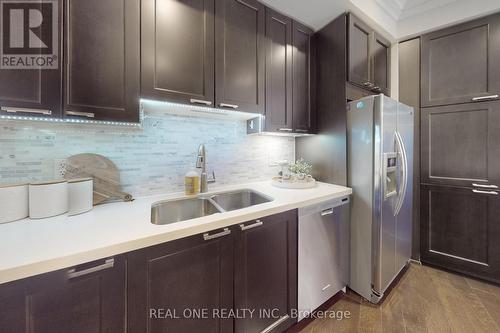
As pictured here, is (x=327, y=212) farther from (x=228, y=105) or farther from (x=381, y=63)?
(x=381, y=63)

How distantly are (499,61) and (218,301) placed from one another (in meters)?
2.98

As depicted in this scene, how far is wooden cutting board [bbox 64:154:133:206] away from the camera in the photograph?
1.10 m

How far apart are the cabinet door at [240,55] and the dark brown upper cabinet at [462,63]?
186cm

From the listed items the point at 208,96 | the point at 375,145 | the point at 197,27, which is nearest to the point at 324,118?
the point at 375,145

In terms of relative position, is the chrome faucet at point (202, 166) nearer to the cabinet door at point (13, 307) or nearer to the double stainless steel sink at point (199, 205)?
the double stainless steel sink at point (199, 205)

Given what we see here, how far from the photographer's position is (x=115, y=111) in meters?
1.00

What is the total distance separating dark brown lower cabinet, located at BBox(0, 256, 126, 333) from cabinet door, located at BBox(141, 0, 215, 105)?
888mm

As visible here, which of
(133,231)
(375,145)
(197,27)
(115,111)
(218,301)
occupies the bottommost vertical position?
(218,301)

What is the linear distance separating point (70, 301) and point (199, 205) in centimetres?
85

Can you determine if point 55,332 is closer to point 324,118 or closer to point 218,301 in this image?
point 218,301

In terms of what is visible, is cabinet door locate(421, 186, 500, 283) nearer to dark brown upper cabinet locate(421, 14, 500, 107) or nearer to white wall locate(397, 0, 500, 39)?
dark brown upper cabinet locate(421, 14, 500, 107)

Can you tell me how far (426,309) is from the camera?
4.80 feet
